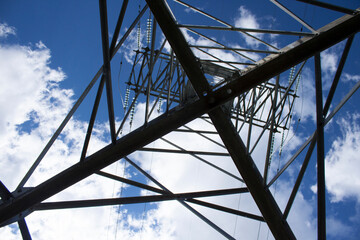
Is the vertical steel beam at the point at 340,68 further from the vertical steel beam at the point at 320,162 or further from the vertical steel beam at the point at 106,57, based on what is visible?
the vertical steel beam at the point at 106,57

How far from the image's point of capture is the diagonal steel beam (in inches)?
229

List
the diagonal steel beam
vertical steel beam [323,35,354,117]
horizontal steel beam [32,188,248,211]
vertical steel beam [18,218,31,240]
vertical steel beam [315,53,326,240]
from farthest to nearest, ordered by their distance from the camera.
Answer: horizontal steel beam [32,188,248,211] → vertical steel beam [18,218,31,240] → vertical steel beam [315,53,326,240] → vertical steel beam [323,35,354,117] → the diagonal steel beam

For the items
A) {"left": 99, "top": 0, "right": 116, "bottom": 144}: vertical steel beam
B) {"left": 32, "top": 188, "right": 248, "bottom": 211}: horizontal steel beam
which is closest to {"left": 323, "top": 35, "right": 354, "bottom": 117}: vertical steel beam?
{"left": 32, "top": 188, "right": 248, "bottom": 211}: horizontal steel beam

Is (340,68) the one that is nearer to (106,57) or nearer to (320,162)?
(320,162)

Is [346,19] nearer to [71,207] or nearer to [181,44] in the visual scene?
[181,44]

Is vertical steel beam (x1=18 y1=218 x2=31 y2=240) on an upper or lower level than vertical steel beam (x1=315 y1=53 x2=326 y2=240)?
lower

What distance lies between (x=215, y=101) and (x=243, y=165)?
173 centimetres

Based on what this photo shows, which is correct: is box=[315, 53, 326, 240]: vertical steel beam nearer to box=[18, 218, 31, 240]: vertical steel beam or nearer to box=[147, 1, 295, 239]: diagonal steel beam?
box=[147, 1, 295, 239]: diagonal steel beam

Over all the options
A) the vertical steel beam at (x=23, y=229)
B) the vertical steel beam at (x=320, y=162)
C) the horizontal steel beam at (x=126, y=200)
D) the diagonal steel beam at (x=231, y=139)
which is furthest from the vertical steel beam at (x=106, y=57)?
the vertical steel beam at (x=320, y=162)

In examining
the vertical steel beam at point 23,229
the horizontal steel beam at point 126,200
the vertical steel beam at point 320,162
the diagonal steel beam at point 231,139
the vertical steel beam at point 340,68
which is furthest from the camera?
the horizontal steel beam at point 126,200

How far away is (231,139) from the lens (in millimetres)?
6691

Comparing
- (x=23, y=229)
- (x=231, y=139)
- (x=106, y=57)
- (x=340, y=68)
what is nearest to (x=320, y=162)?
(x=231, y=139)

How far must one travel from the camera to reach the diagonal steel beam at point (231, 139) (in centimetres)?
582

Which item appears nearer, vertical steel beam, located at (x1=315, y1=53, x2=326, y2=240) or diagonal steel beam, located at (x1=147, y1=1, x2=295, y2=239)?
diagonal steel beam, located at (x1=147, y1=1, x2=295, y2=239)
